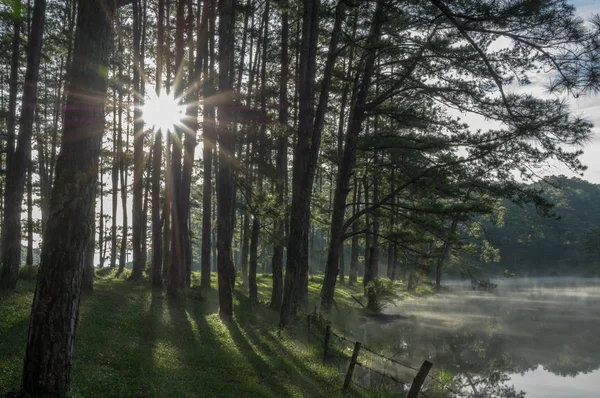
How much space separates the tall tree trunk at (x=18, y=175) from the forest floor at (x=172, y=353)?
813mm

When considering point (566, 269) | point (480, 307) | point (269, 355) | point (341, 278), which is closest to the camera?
point (269, 355)

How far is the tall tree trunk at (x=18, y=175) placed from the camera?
1307 centimetres

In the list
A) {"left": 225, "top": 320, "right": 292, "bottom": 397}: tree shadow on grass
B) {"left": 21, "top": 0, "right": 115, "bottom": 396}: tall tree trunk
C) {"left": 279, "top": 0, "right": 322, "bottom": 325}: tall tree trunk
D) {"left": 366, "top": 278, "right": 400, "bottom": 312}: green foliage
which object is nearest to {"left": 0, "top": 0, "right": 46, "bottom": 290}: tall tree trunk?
{"left": 225, "top": 320, "right": 292, "bottom": 397}: tree shadow on grass

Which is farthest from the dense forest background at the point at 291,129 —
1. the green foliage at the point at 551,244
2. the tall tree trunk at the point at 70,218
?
the green foliage at the point at 551,244

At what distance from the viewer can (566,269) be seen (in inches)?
3770

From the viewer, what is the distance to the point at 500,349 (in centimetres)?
1730

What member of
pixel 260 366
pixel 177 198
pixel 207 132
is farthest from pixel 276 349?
pixel 177 198

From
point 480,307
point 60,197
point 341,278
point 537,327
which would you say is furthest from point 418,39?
point 341,278

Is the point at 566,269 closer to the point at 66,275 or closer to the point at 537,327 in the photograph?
the point at 537,327

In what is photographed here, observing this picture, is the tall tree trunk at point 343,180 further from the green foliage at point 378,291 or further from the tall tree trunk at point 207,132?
the green foliage at point 378,291

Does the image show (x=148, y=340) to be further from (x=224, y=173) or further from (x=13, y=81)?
(x=13, y=81)

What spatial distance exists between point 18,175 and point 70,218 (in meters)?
9.29

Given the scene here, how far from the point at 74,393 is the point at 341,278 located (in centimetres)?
3402

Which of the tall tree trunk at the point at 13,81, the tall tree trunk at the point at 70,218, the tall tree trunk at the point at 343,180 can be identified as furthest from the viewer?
the tall tree trunk at the point at 343,180
